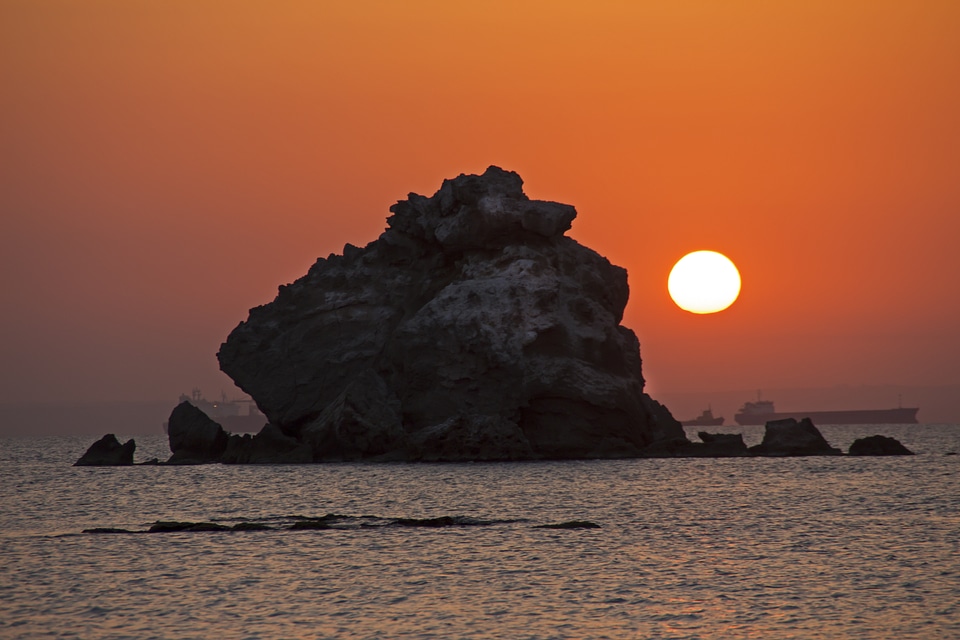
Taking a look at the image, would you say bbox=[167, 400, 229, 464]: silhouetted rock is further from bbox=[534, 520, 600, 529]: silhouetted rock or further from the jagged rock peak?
bbox=[534, 520, 600, 529]: silhouetted rock

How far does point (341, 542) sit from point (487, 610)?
1442cm

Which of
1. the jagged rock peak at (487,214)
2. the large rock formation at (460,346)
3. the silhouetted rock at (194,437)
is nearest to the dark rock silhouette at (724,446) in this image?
the large rock formation at (460,346)

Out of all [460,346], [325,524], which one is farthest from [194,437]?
[325,524]

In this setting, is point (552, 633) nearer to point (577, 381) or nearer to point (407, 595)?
point (407, 595)

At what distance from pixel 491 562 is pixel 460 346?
59258 millimetres

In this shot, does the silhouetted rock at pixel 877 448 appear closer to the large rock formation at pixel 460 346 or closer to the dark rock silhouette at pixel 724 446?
the dark rock silhouette at pixel 724 446

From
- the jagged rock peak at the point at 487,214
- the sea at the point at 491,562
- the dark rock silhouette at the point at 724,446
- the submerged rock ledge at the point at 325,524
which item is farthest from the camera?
the dark rock silhouette at the point at 724,446

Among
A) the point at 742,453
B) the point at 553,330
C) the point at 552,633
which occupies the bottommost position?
the point at 552,633

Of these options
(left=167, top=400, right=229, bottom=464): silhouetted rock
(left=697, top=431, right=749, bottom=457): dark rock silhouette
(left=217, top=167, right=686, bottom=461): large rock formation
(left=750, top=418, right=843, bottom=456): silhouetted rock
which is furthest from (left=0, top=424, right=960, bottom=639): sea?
(left=167, top=400, right=229, bottom=464): silhouetted rock

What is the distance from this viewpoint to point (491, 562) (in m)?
37.8

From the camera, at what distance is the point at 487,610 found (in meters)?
29.6

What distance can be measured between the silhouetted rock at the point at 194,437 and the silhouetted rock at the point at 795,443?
49935 millimetres

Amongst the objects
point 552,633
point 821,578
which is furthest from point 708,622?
point 821,578

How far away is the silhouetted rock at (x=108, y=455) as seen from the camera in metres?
114
